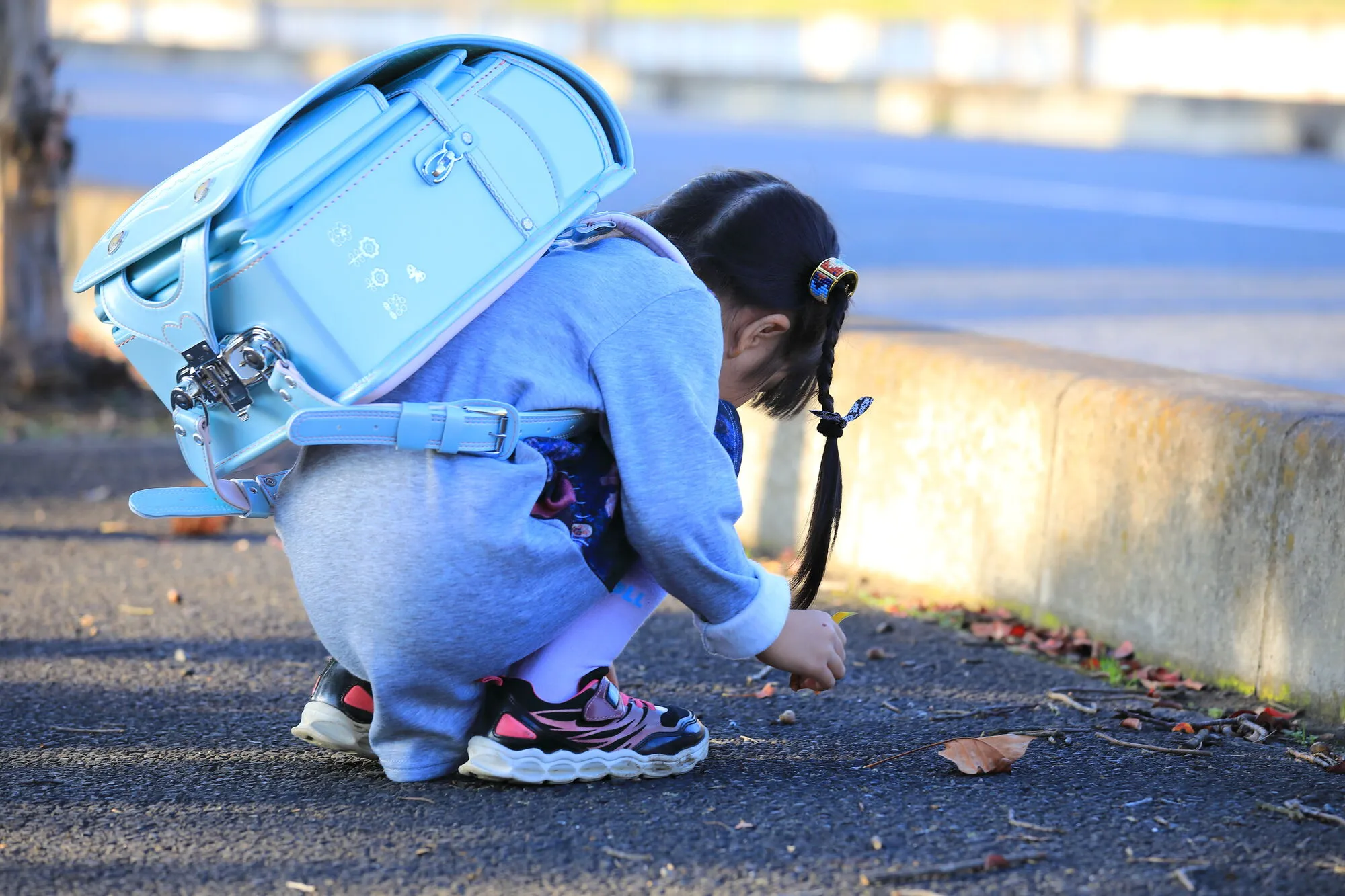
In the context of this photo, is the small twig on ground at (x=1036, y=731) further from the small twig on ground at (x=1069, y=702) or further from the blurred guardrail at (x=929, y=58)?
the blurred guardrail at (x=929, y=58)

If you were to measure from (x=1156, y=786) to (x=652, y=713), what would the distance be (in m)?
0.79

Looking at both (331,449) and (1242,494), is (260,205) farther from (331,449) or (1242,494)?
(1242,494)

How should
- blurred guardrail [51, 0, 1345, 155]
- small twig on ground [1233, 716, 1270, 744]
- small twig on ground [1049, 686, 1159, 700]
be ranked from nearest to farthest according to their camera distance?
small twig on ground [1233, 716, 1270, 744] → small twig on ground [1049, 686, 1159, 700] → blurred guardrail [51, 0, 1345, 155]

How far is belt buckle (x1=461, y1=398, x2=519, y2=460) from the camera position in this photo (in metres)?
2.20

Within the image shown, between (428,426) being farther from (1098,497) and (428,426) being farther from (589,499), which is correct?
(1098,497)

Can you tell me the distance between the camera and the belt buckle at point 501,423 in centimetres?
220

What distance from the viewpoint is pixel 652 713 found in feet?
8.23

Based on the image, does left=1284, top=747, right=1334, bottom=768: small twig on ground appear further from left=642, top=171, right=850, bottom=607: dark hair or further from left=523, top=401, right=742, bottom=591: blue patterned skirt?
left=523, top=401, right=742, bottom=591: blue patterned skirt

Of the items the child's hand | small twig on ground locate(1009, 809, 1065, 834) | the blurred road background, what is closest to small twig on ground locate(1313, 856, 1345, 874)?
small twig on ground locate(1009, 809, 1065, 834)

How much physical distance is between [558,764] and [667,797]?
18 cm

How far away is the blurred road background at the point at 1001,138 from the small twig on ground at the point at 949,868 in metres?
3.50

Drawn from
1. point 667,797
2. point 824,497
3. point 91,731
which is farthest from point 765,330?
point 91,731

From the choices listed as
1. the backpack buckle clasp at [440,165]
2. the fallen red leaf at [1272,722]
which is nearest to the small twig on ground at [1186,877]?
the fallen red leaf at [1272,722]

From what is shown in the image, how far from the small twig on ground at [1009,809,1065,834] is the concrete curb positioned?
0.75 metres
